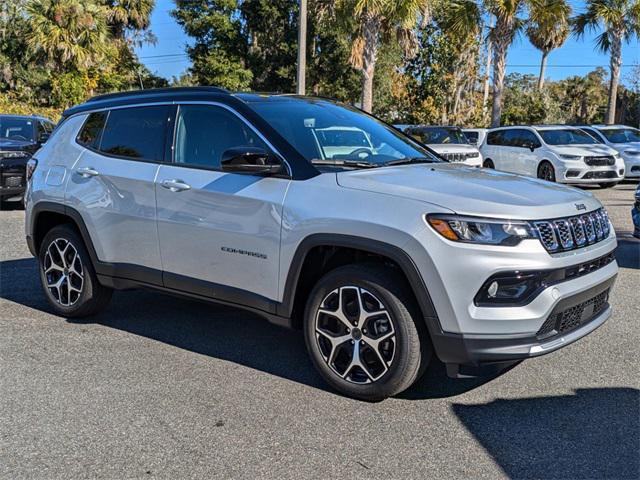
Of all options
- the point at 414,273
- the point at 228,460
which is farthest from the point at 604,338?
the point at 228,460

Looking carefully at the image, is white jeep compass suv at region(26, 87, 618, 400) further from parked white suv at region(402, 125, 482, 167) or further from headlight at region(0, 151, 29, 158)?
parked white suv at region(402, 125, 482, 167)

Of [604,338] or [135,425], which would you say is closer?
[135,425]

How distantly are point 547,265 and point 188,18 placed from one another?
3462cm

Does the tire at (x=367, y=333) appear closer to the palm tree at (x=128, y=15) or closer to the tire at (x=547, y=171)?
the tire at (x=547, y=171)

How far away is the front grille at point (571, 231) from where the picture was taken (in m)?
3.53

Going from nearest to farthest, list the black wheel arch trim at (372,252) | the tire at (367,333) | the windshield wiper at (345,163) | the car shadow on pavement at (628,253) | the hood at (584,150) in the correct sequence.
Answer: the black wheel arch trim at (372,252) → the tire at (367,333) → the windshield wiper at (345,163) → the car shadow on pavement at (628,253) → the hood at (584,150)

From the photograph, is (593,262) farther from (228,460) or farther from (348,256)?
(228,460)

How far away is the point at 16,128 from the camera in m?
13.2

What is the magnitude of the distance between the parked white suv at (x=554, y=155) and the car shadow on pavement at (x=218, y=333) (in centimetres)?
1094

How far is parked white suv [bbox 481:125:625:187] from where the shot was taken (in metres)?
15.6

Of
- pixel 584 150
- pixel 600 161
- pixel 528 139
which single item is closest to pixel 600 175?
pixel 600 161

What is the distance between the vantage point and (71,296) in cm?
552

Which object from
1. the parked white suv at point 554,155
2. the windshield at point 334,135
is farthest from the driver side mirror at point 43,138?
the parked white suv at point 554,155

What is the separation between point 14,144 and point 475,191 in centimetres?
1075
